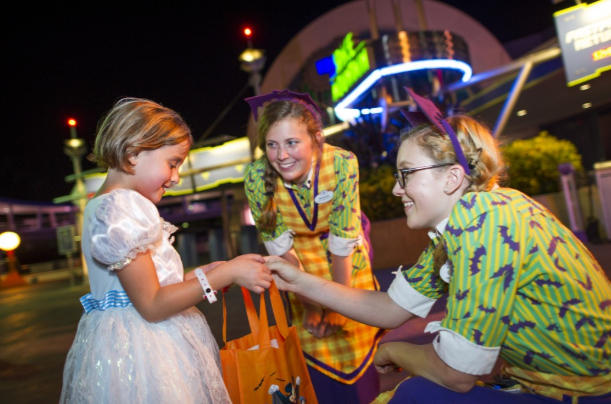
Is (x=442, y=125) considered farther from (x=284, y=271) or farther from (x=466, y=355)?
(x=284, y=271)

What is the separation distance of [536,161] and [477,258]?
8.00m

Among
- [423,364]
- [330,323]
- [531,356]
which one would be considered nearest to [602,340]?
[531,356]

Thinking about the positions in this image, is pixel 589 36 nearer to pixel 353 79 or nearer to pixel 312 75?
pixel 353 79

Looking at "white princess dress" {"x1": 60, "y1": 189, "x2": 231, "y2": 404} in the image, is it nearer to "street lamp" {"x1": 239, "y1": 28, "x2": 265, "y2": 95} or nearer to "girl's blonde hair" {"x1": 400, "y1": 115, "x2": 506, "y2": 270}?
"girl's blonde hair" {"x1": 400, "y1": 115, "x2": 506, "y2": 270}

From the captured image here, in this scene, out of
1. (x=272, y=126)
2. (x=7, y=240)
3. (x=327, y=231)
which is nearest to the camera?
(x=272, y=126)

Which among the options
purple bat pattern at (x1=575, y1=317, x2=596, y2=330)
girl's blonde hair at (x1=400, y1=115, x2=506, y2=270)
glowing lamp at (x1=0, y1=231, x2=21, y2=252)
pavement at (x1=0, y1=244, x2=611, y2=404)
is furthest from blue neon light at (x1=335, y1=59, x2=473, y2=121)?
glowing lamp at (x1=0, y1=231, x2=21, y2=252)

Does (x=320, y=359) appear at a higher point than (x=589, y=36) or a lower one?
lower

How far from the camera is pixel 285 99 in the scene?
2346mm

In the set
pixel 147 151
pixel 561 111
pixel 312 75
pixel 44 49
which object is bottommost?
pixel 147 151

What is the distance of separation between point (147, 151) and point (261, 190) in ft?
2.66

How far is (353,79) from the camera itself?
1379cm

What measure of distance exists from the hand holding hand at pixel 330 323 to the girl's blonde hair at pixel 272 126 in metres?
0.56

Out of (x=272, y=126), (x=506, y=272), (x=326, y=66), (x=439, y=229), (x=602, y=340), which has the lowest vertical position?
(x=602, y=340)

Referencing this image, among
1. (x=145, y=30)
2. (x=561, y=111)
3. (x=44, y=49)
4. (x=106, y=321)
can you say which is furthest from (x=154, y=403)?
(x=561, y=111)
